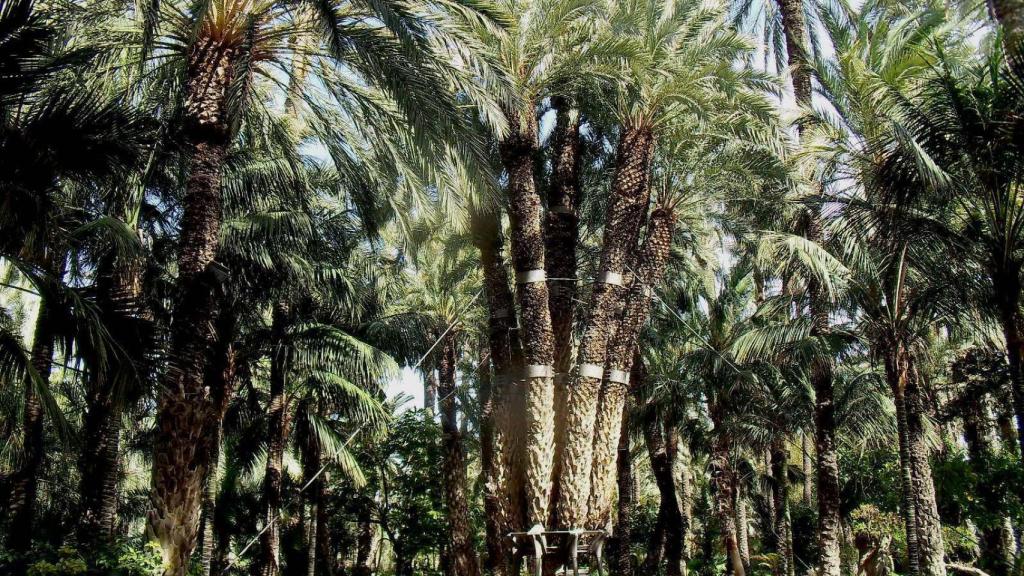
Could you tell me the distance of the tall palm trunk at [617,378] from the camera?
41.8ft

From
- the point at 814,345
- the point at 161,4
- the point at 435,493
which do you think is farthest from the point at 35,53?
the point at 435,493

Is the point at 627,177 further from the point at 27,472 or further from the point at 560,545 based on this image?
the point at 27,472

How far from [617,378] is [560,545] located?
2.73m

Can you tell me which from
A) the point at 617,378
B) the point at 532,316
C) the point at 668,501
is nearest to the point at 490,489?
the point at 617,378

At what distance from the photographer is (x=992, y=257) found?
9.18m

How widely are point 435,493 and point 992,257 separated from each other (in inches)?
722

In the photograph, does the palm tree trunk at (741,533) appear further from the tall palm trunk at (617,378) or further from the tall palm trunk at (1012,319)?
the tall palm trunk at (1012,319)

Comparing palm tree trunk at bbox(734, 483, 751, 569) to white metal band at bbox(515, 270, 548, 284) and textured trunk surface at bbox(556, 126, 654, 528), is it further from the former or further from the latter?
white metal band at bbox(515, 270, 548, 284)

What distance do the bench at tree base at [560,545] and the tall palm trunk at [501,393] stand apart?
0.54 meters

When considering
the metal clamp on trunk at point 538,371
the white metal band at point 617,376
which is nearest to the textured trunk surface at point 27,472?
the metal clamp on trunk at point 538,371

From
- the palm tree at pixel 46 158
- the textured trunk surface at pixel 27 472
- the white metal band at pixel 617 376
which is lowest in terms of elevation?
the textured trunk surface at pixel 27 472

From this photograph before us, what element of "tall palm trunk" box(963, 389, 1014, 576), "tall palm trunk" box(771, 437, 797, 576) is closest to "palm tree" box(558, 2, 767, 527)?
"tall palm trunk" box(963, 389, 1014, 576)

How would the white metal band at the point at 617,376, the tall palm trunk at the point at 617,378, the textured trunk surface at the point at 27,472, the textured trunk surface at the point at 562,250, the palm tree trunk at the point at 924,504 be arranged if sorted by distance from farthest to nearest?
the textured trunk surface at the point at 562,250 → the palm tree trunk at the point at 924,504 → the white metal band at the point at 617,376 → the tall palm trunk at the point at 617,378 → the textured trunk surface at the point at 27,472

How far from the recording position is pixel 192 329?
898 centimetres
